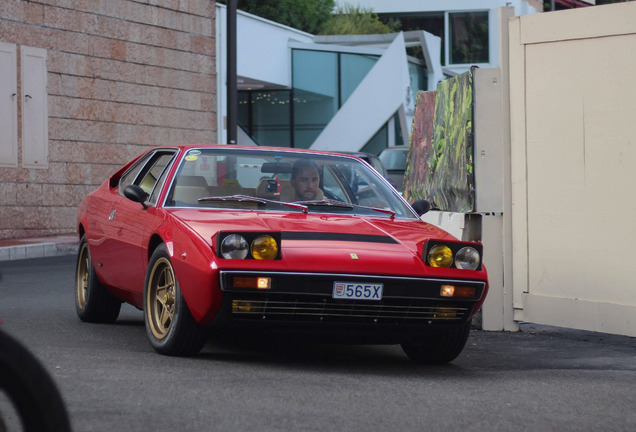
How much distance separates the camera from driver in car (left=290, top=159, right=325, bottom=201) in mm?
7344

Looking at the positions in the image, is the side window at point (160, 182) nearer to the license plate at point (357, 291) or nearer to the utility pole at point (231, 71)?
the license plate at point (357, 291)

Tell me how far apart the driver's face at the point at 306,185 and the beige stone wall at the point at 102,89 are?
40.2ft

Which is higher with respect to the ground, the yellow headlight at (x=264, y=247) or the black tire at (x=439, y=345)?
the yellow headlight at (x=264, y=247)

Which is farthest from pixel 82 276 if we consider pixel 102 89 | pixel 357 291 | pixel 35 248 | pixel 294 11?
pixel 294 11

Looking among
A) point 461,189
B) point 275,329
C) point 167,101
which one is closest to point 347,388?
point 275,329

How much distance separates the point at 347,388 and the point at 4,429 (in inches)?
106

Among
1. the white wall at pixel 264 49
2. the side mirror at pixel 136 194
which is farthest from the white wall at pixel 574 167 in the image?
the white wall at pixel 264 49

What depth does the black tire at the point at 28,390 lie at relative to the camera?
294 cm

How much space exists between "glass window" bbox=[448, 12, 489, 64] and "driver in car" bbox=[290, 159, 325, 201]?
41.9m

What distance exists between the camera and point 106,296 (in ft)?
27.4

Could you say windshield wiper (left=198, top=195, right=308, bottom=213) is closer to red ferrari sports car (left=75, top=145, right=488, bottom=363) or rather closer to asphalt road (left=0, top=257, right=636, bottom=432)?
red ferrari sports car (left=75, top=145, right=488, bottom=363)

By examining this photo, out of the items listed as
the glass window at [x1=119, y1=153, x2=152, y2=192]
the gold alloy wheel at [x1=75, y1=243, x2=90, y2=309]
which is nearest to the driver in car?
the glass window at [x1=119, y1=153, x2=152, y2=192]

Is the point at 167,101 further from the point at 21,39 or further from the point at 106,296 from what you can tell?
the point at 106,296

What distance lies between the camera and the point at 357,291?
6.16 meters
